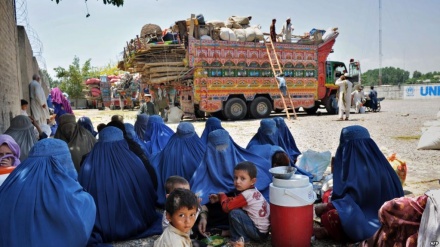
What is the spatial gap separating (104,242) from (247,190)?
4.16 ft

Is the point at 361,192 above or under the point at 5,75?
under

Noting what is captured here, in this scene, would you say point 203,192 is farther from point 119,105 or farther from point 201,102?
point 119,105

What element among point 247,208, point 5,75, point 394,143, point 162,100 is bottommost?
A: point 394,143

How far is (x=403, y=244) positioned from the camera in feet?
6.78

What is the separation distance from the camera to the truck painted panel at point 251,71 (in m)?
13.1

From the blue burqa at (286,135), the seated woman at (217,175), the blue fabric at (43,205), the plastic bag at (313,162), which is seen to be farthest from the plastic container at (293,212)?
the blue burqa at (286,135)

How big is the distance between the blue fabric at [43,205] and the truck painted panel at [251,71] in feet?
35.5

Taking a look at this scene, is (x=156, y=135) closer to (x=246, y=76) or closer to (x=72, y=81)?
(x=246, y=76)

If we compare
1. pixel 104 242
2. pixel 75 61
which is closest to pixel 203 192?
pixel 104 242

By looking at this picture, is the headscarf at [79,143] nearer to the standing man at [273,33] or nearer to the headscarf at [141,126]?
the headscarf at [141,126]

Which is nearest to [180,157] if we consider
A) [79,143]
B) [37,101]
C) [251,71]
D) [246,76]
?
[79,143]

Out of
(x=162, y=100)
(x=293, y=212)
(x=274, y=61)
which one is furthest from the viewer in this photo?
(x=274, y=61)

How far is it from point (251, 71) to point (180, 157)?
34.6ft

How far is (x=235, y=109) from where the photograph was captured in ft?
45.6
